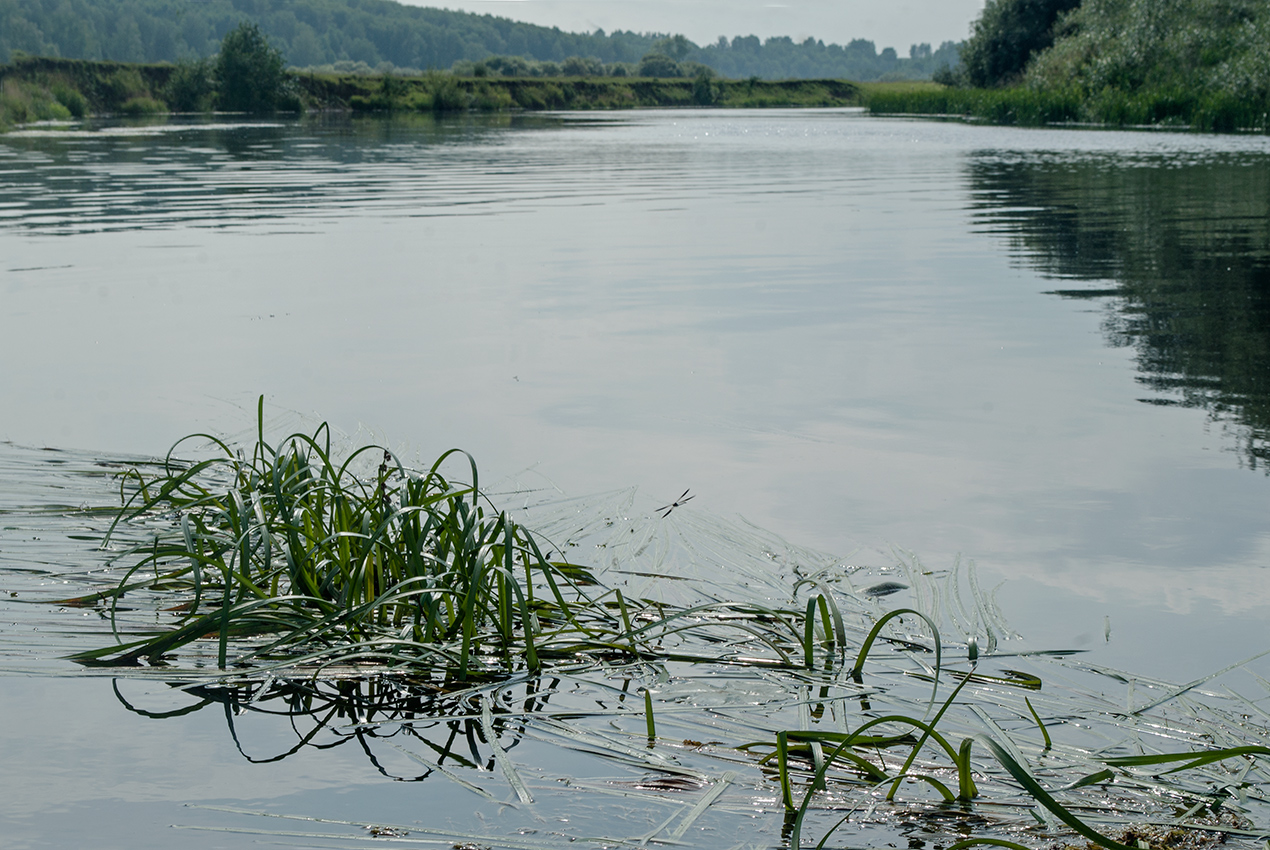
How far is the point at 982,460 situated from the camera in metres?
5.31

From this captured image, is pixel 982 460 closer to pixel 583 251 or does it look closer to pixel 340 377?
pixel 340 377

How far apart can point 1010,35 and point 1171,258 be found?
5468 cm

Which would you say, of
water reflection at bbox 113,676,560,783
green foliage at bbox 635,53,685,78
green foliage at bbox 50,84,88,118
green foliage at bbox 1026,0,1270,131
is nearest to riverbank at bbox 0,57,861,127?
green foliage at bbox 50,84,88,118

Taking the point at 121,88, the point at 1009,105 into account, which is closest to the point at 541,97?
the point at 121,88

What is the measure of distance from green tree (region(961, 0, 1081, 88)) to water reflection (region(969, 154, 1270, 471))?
4110 cm

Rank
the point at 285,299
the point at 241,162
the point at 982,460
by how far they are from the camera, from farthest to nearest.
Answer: the point at 241,162 < the point at 285,299 < the point at 982,460

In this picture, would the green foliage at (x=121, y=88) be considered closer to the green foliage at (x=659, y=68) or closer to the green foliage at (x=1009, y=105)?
the green foliage at (x=1009, y=105)

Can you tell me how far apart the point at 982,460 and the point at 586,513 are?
6.55 ft

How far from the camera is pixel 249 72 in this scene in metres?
74.1

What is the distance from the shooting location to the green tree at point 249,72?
73.2 metres

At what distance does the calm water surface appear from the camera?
395 centimetres

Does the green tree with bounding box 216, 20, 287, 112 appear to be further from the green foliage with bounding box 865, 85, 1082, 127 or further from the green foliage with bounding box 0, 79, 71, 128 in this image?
the green foliage with bounding box 865, 85, 1082, 127

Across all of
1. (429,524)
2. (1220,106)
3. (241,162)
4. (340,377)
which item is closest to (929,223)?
(340,377)

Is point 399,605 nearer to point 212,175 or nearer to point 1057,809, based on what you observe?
point 1057,809
